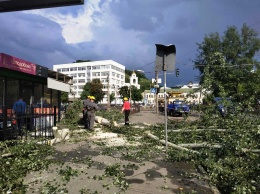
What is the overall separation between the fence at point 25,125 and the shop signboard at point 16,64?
3.14 meters

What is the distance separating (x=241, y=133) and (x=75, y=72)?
15010 centimetres

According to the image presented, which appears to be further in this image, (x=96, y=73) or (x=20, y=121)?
(x=96, y=73)

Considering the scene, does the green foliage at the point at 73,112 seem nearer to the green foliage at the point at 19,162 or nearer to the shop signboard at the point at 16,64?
the shop signboard at the point at 16,64

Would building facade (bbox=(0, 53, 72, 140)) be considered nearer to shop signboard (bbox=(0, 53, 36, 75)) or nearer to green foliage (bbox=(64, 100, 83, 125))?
shop signboard (bbox=(0, 53, 36, 75))

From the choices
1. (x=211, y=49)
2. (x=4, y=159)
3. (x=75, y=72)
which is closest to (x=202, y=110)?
(x=4, y=159)

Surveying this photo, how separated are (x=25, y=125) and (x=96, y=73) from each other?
137m

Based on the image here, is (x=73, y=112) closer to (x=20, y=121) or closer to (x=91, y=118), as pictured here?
(x=91, y=118)

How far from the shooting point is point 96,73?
146 metres

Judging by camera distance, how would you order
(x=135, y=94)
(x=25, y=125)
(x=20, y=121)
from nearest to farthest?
(x=20, y=121) → (x=25, y=125) → (x=135, y=94)

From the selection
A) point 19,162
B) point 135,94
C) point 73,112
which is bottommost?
point 19,162

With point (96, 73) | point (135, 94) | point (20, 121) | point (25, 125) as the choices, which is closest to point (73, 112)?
point (25, 125)

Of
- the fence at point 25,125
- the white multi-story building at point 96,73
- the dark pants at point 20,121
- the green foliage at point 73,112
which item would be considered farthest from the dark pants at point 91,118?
the white multi-story building at point 96,73

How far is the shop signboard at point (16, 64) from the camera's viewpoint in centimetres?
1296

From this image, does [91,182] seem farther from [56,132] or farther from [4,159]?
[56,132]
